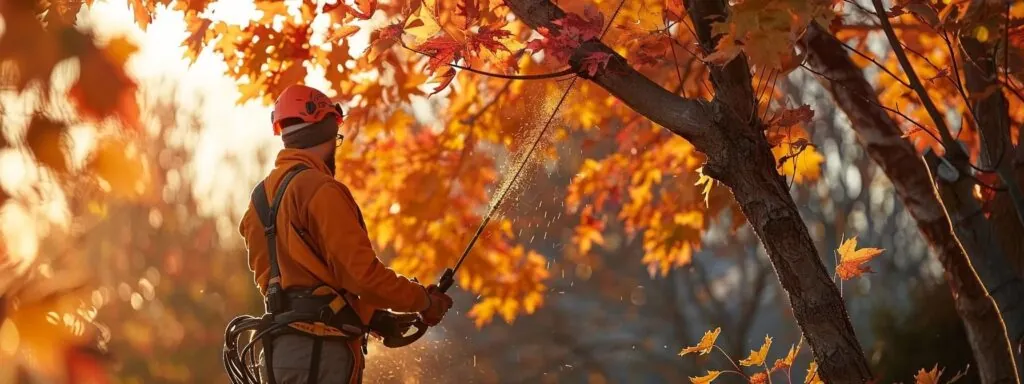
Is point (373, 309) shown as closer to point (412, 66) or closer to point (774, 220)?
point (774, 220)

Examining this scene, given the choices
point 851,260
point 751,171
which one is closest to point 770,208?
point 751,171

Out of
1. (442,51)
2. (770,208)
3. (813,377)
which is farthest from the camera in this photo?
(813,377)

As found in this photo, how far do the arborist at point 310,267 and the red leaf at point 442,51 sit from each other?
387 mm

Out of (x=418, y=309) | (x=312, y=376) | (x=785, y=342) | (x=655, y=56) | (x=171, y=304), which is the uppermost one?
(x=655, y=56)

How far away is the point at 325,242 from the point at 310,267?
0.13 m

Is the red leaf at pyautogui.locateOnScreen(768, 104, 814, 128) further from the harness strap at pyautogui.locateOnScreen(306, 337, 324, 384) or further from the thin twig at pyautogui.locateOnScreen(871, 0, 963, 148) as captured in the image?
the harness strap at pyautogui.locateOnScreen(306, 337, 324, 384)

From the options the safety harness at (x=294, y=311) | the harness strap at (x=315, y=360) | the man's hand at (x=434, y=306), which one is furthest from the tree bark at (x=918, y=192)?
the harness strap at (x=315, y=360)

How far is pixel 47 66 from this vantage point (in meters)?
2.44

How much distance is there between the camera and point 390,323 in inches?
152

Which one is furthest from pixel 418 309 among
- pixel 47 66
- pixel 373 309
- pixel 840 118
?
pixel 840 118

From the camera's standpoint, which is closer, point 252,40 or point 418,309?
point 418,309

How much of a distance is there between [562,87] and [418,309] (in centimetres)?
236

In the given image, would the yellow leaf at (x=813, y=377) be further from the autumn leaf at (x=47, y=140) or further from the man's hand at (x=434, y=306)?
the autumn leaf at (x=47, y=140)

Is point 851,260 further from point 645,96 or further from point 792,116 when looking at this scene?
point 645,96
